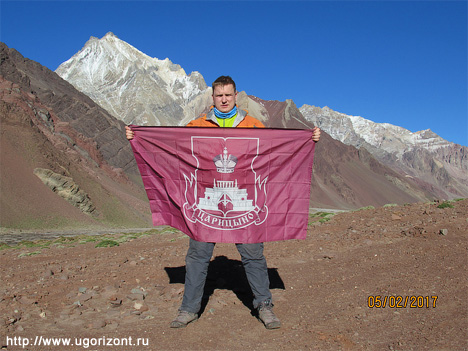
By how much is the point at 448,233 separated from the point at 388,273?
2808 mm

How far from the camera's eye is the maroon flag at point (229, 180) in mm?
5793

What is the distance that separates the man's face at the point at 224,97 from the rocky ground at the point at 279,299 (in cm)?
288

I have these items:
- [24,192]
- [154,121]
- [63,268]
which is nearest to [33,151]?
[24,192]

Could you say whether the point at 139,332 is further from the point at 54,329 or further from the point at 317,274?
the point at 317,274

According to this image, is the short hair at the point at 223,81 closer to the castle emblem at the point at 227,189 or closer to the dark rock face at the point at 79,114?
the castle emblem at the point at 227,189

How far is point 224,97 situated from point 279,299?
3134mm

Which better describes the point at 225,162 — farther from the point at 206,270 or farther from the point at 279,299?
the point at 279,299

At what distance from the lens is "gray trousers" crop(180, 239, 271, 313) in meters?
5.49

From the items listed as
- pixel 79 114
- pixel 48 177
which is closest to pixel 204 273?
pixel 48 177

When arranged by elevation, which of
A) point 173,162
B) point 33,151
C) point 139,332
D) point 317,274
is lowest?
point 139,332

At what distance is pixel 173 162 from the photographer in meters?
6.14

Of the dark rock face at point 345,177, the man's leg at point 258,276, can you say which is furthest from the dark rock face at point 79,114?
the man's leg at point 258,276
